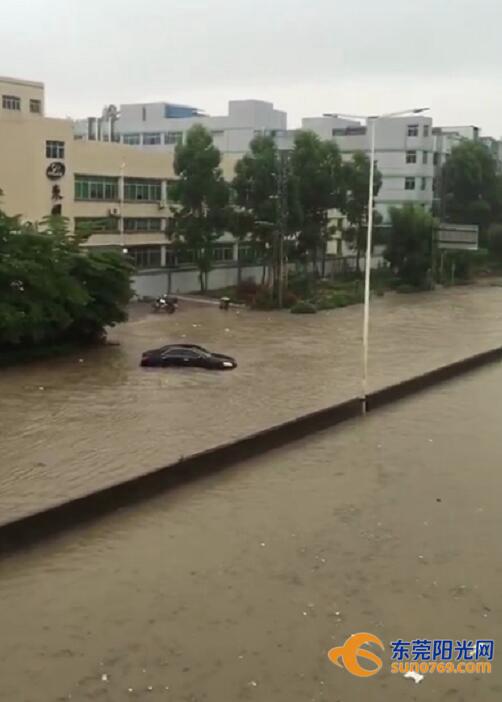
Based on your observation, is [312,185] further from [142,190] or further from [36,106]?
[36,106]

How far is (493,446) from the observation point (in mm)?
10633

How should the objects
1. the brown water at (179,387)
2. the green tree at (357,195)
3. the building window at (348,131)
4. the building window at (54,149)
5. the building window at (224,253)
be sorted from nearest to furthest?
the brown water at (179,387) → the building window at (54,149) → the building window at (224,253) → the green tree at (357,195) → the building window at (348,131)

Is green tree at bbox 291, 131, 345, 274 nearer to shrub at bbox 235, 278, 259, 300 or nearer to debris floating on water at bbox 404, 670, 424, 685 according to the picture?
shrub at bbox 235, 278, 259, 300

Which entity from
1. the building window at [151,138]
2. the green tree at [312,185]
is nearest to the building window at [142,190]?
the green tree at [312,185]

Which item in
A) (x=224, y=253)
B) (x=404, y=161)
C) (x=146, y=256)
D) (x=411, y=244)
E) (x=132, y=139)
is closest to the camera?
(x=146, y=256)

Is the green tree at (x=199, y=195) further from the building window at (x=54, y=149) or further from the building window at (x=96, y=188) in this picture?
the building window at (x=54, y=149)

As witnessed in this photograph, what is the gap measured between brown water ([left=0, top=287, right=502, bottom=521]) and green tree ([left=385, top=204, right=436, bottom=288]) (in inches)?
340

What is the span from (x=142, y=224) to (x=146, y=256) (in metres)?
1.00

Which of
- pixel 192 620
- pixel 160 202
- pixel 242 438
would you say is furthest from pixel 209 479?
pixel 160 202

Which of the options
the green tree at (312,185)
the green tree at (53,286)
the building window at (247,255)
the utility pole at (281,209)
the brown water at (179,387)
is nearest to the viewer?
the brown water at (179,387)

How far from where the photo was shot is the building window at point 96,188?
84.1 feet

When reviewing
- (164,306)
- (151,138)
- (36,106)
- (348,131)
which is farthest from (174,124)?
(164,306)

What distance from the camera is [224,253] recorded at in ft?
105

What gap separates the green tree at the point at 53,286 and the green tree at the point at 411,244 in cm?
1729
